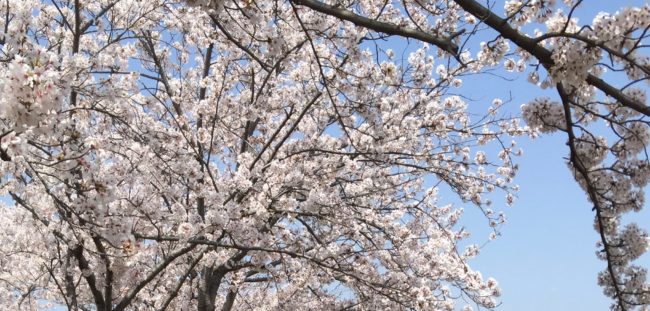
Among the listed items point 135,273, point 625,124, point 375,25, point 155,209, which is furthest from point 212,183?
point 625,124

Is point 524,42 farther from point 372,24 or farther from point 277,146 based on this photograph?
point 277,146

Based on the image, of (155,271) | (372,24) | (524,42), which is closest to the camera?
(524,42)

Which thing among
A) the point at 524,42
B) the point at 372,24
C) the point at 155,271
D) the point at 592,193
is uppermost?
the point at 155,271

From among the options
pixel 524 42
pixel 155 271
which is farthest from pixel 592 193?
pixel 155 271

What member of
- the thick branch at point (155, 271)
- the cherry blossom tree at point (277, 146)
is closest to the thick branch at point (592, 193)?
the cherry blossom tree at point (277, 146)

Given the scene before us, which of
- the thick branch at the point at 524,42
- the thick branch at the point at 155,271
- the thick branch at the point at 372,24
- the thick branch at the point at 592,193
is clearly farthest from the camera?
the thick branch at the point at 155,271

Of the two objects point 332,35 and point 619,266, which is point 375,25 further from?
point 332,35

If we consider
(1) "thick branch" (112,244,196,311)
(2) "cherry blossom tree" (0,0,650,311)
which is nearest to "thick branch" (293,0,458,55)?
(2) "cherry blossom tree" (0,0,650,311)

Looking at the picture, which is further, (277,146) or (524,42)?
(277,146)

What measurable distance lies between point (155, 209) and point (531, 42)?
543 centimetres

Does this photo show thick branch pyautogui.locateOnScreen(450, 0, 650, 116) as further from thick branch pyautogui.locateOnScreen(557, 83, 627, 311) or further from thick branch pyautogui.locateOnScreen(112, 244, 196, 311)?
thick branch pyautogui.locateOnScreen(112, 244, 196, 311)

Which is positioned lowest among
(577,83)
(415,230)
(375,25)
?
(577,83)

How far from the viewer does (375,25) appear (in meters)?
3.47

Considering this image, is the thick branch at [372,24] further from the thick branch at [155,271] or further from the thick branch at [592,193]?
the thick branch at [155,271]
